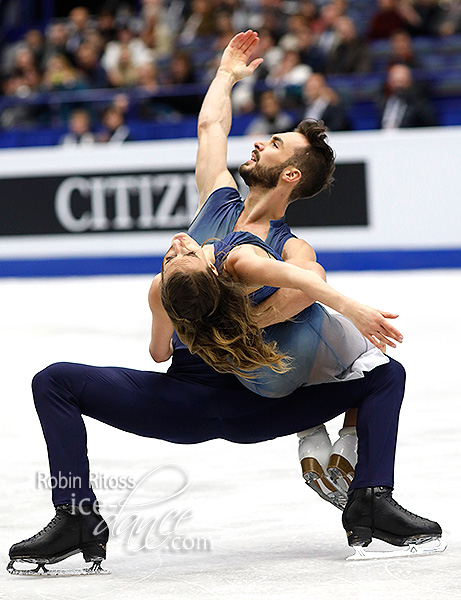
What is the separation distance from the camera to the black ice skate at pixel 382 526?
10.3 feet

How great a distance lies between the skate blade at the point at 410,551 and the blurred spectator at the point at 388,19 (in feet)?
31.5

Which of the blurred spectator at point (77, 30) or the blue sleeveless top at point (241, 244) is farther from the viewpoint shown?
the blurred spectator at point (77, 30)

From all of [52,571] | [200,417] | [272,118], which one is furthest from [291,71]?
[52,571]

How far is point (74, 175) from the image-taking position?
37.5ft

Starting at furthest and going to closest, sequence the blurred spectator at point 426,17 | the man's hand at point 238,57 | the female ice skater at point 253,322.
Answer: the blurred spectator at point 426,17 → the man's hand at point 238,57 → the female ice skater at point 253,322

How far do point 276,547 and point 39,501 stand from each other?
3.26 ft

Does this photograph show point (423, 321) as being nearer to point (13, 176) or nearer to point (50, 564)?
point (50, 564)

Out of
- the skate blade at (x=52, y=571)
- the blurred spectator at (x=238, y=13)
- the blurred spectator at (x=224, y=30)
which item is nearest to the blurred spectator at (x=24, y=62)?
the blurred spectator at (x=224, y=30)

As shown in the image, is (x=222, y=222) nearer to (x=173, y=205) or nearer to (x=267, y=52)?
(x=173, y=205)

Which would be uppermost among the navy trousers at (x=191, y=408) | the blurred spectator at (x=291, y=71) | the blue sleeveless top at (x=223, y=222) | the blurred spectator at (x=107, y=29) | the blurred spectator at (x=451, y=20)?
the blurred spectator at (x=107, y=29)

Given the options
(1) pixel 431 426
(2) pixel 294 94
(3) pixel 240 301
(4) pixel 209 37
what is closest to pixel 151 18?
(4) pixel 209 37

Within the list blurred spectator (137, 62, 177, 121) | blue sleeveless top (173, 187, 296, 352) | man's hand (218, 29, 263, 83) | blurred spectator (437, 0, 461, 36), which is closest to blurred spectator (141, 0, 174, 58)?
blurred spectator (137, 62, 177, 121)

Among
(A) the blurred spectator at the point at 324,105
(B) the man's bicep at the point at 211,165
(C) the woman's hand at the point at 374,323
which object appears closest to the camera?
(C) the woman's hand at the point at 374,323

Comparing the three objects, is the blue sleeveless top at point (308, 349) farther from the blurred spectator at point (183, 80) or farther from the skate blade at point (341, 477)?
the blurred spectator at point (183, 80)
